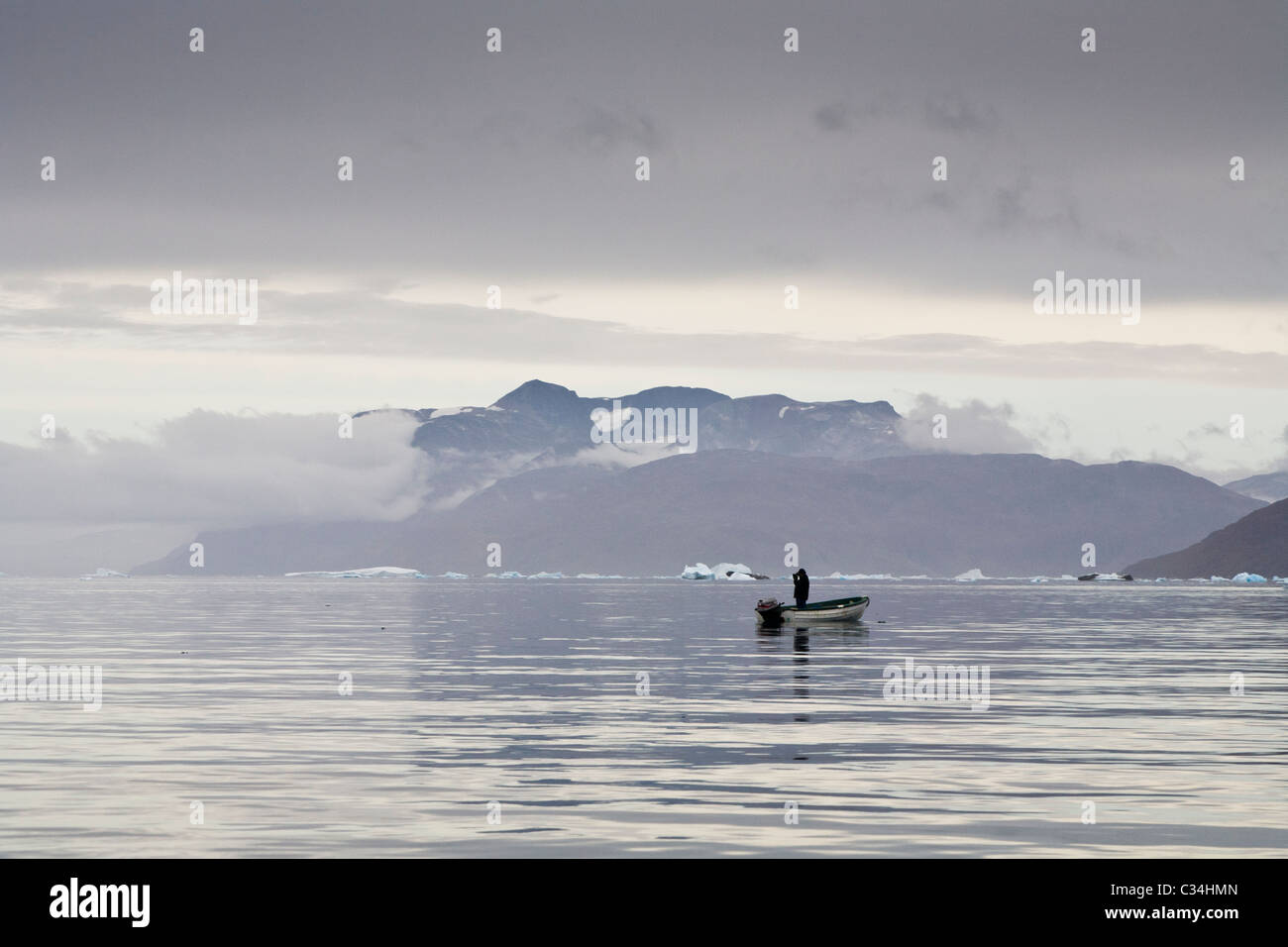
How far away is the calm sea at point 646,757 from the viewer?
23.3 meters

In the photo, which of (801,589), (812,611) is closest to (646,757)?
(801,589)

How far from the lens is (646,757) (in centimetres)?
3250

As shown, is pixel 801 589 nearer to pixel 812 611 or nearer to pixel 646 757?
pixel 812 611

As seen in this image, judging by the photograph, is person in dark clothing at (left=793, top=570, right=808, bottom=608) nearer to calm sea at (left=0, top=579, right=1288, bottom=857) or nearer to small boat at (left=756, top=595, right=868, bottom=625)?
small boat at (left=756, top=595, right=868, bottom=625)

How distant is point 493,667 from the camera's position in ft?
194

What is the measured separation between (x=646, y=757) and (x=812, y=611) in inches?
A: 2513

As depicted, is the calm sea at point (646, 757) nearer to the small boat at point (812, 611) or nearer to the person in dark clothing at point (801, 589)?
the small boat at point (812, 611)

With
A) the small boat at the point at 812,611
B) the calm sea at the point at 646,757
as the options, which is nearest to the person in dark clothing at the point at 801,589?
the small boat at the point at 812,611

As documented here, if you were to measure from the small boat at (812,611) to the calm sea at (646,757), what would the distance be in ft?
83.9

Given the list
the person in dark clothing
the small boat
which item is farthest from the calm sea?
the person in dark clothing

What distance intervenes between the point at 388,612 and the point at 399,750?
105 m

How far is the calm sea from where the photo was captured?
76.4ft

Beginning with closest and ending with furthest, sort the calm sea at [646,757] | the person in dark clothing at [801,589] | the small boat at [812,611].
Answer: the calm sea at [646,757] < the small boat at [812,611] < the person in dark clothing at [801,589]
